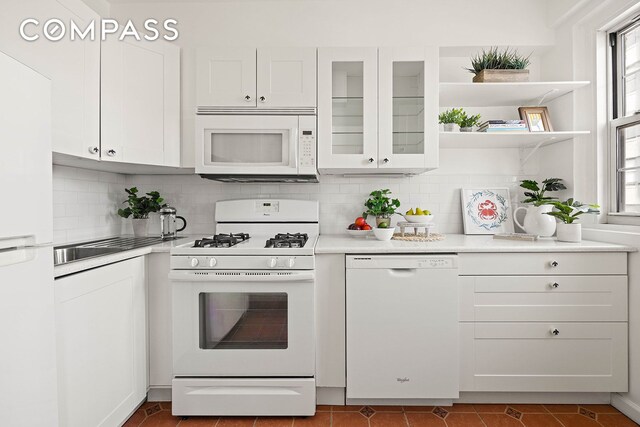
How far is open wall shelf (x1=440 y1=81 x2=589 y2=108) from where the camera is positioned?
2.37 metres

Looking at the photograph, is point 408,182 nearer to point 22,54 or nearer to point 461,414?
point 461,414

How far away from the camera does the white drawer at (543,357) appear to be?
205 centimetres

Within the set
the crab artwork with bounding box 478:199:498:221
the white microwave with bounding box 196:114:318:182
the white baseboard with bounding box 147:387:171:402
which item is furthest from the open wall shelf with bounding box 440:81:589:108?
the white baseboard with bounding box 147:387:171:402

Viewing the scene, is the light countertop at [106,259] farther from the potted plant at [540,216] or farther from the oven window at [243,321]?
the potted plant at [540,216]

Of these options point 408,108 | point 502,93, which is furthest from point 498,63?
point 408,108

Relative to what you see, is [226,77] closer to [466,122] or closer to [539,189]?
[466,122]

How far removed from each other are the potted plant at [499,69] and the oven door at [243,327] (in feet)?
5.66

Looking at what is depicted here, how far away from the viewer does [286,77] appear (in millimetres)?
2363

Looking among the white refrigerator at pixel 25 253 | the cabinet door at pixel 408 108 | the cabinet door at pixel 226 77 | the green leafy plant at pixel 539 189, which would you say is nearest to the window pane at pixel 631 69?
the green leafy plant at pixel 539 189

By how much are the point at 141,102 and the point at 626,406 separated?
3.26 meters

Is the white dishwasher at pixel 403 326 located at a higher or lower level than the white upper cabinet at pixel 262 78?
lower

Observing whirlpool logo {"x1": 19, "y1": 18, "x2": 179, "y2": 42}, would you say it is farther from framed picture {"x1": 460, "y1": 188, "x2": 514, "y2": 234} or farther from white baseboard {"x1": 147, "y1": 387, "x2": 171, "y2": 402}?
framed picture {"x1": 460, "y1": 188, "x2": 514, "y2": 234}

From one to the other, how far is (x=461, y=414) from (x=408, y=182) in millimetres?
1524

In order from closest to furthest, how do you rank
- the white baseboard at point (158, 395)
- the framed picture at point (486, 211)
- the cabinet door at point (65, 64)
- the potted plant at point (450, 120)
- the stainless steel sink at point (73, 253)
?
1. the cabinet door at point (65, 64)
2. the stainless steel sink at point (73, 253)
3. the white baseboard at point (158, 395)
4. the potted plant at point (450, 120)
5. the framed picture at point (486, 211)
